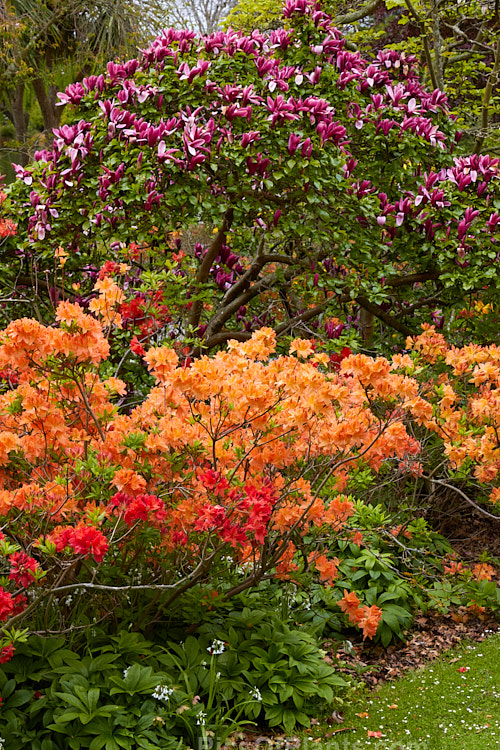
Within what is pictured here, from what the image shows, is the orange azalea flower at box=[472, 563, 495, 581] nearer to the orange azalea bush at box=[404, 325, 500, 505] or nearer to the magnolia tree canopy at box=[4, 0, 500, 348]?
the orange azalea bush at box=[404, 325, 500, 505]

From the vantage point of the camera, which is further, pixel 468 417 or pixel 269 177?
pixel 269 177

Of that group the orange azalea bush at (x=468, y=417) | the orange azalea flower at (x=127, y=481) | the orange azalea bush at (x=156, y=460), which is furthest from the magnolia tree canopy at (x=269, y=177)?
the orange azalea flower at (x=127, y=481)

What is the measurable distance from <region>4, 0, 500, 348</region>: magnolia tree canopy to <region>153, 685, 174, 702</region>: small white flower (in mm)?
2230

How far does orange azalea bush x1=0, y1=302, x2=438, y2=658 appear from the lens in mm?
2492

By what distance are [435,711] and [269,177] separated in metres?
3.00

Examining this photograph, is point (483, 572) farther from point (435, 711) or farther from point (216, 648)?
point (216, 648)

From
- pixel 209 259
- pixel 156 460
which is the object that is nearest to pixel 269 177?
pixel 209 259

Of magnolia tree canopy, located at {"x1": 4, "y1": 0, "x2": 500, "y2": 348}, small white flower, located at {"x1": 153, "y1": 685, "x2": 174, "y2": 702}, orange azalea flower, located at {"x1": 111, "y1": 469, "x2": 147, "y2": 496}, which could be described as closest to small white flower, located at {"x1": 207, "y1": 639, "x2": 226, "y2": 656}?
small white flower, located at {"x1": 153, "y1": 685, "x2": 174, "y2": 702}

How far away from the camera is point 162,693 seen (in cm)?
268

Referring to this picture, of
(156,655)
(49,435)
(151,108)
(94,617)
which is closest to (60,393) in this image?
(49,435)

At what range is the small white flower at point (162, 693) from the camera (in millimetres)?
2663

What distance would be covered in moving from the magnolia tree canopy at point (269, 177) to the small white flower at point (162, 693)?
223cm

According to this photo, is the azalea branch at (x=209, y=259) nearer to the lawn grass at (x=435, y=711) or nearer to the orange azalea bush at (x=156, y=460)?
the orange azalea bush at (x=156, y=460)

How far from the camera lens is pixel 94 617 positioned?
293 centimetres
